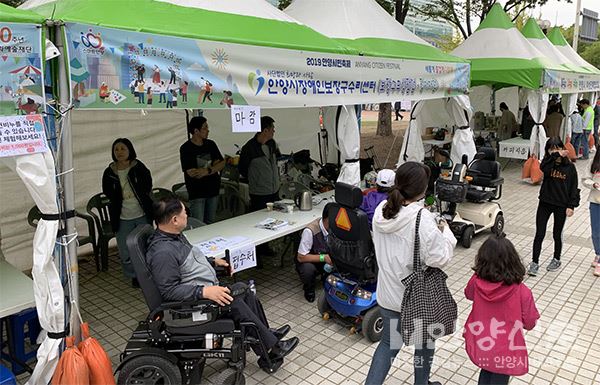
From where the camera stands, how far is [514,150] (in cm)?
1113

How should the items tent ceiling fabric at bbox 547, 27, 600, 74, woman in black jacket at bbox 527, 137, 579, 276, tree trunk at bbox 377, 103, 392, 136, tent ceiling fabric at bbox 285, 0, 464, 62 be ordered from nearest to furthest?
woman in black jacket at bbox 527, 137, 579, 276, tent ceiling fabric at bbox 285, 0, 464, 62, tent ceiling fabric at bbox 547, 27, 600, 74, tree trunk at bbox 377, 103, 392, 136

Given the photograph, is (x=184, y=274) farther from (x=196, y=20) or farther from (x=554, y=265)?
Answer: (x=554, y=265)

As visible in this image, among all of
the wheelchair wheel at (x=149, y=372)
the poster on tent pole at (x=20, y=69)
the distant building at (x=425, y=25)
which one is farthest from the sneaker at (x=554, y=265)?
the distant building at (x=425, y=25)

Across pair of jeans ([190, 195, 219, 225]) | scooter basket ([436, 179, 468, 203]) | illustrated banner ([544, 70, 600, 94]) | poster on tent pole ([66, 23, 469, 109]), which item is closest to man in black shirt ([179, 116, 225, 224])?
pair of jeans ([190, 195, 219, 225])

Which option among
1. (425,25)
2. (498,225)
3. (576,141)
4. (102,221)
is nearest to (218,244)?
(102,221)

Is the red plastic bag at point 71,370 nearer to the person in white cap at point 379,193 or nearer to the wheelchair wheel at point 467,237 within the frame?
the person in white cap at point 379,193

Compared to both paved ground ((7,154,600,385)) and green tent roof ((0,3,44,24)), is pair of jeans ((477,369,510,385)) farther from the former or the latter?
green tent roof ((0,3,44,24))

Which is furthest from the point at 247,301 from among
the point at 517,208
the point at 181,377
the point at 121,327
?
the point at 517,208

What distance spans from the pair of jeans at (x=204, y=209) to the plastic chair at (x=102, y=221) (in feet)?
3.12

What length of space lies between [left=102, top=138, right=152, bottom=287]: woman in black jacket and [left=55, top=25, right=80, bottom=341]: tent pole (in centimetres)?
178

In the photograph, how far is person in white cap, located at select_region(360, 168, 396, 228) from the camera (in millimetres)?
3889

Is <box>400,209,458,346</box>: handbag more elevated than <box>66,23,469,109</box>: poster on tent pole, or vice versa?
<box>66,23,469,109</box>: poster on tent pole

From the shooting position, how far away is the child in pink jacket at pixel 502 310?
248cm

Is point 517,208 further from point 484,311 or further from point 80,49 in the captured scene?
point 80,49
